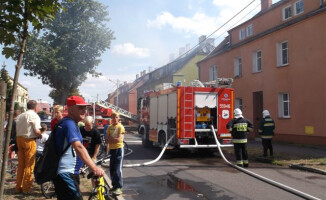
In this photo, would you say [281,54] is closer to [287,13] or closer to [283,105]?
[287,13]

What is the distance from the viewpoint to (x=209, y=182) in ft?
25.1

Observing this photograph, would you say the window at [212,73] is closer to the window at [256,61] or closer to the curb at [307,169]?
the window at [256,61]

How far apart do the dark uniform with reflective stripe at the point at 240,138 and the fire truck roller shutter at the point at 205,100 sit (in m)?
2.21

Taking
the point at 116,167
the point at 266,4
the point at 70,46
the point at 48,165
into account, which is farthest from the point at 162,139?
the point at 70,46

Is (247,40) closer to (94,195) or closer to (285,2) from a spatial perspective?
(285,2)

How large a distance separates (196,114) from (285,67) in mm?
7998

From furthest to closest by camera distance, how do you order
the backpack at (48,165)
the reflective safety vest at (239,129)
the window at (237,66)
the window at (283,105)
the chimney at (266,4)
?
1. the window at (237,66)
2. the chimney at (266,4)
3. the window at (283,105)
4. the reflective safety vest at (239,129)
5. the backpack at (48,165)

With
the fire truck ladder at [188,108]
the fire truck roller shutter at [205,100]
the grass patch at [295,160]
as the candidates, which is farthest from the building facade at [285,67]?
the fire truck ladder at [188,108]

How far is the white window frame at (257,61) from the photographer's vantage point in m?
20.4

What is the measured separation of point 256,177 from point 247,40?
15.0m

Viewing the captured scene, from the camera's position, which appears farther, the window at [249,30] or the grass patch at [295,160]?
the window at [249,30]

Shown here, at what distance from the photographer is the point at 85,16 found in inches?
1145

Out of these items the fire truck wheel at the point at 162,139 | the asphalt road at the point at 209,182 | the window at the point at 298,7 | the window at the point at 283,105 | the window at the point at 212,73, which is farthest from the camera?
Result: the window at the point at 212,73

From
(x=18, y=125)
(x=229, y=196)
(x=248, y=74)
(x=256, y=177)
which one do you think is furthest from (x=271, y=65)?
(x=18, y=125)
